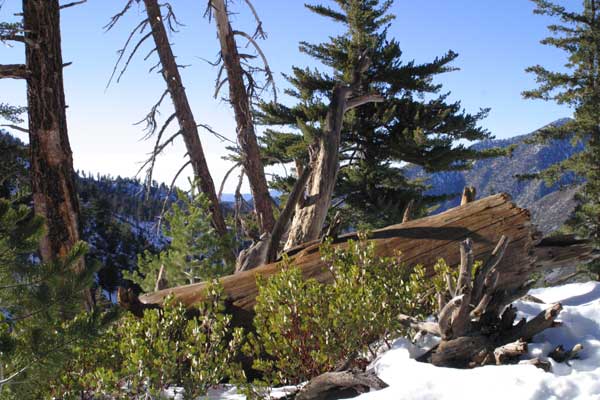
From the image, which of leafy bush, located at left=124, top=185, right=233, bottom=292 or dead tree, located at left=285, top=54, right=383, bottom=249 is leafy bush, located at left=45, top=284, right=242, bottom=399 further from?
leafy bush, located at left=124, top=185, right=233, bottom=292

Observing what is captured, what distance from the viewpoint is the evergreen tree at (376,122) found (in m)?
13.3

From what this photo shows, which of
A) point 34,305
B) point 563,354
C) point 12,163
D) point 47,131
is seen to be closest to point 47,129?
point 47,131

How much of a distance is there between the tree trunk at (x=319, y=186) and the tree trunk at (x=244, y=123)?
2204 mm

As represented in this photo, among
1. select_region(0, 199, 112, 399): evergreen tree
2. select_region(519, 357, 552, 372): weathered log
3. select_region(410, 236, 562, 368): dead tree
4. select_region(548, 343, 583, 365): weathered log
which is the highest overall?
select_region(0, 199, 112, 399): evergreen tree

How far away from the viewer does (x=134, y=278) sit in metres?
8.17

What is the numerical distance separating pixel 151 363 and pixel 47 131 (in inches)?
152

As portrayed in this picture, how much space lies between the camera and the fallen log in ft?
16.1

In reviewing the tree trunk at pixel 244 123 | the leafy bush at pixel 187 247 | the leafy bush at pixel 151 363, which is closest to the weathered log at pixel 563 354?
the leafy bush at pixel 151 363

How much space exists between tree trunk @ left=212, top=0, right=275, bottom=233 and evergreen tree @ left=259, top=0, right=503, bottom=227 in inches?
154

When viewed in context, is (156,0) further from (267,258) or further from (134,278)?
(267,258)

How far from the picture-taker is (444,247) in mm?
5090

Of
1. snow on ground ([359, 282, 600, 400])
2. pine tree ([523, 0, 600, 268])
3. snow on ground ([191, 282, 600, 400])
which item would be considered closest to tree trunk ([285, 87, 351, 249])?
snow on ground ([191, 282, 600, 400])

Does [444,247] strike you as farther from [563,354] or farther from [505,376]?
[505,376]

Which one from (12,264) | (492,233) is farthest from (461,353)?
(12,264)
